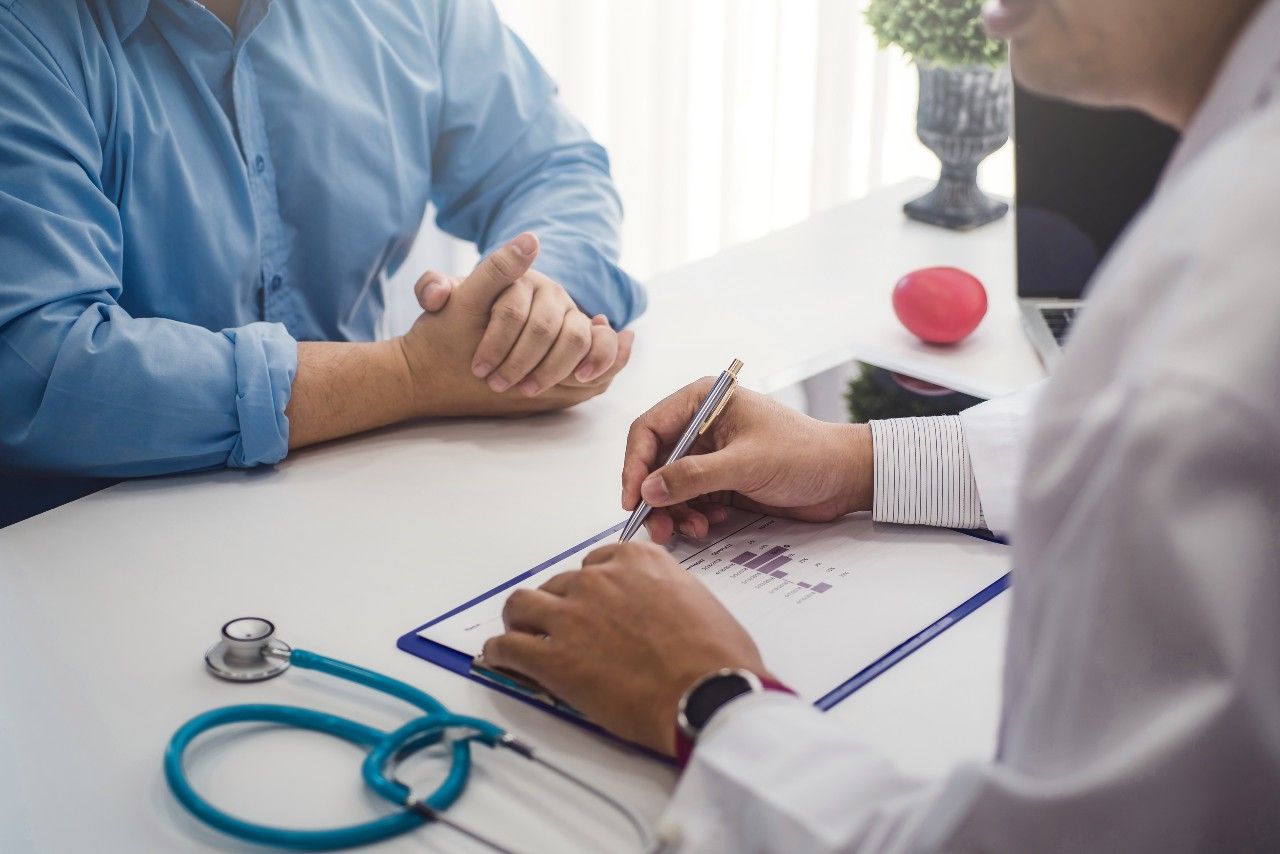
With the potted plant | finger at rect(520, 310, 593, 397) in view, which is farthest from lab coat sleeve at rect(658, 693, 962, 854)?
the potted plant

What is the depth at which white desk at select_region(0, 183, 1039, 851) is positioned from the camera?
0.72 m

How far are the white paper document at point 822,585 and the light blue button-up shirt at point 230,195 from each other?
0.38m

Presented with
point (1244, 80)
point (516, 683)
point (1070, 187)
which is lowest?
point (516, 683)

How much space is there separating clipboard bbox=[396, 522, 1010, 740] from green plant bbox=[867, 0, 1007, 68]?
0.95 m

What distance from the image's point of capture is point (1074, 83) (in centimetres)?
61

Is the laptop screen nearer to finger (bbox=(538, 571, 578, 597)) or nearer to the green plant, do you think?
the green plant

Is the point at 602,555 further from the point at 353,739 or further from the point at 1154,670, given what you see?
the point at 1154,670

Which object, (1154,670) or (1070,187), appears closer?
(1154,670)

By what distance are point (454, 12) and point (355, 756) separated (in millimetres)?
1090

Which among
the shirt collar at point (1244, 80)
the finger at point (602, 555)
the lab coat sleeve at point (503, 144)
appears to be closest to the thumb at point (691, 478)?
the finger at point (602, 555)

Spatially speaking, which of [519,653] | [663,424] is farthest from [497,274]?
[519,653]

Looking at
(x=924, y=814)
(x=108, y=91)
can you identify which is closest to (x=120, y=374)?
(x=108, y=91)

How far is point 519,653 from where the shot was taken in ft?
2.60

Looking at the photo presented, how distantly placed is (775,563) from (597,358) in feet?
1.13
